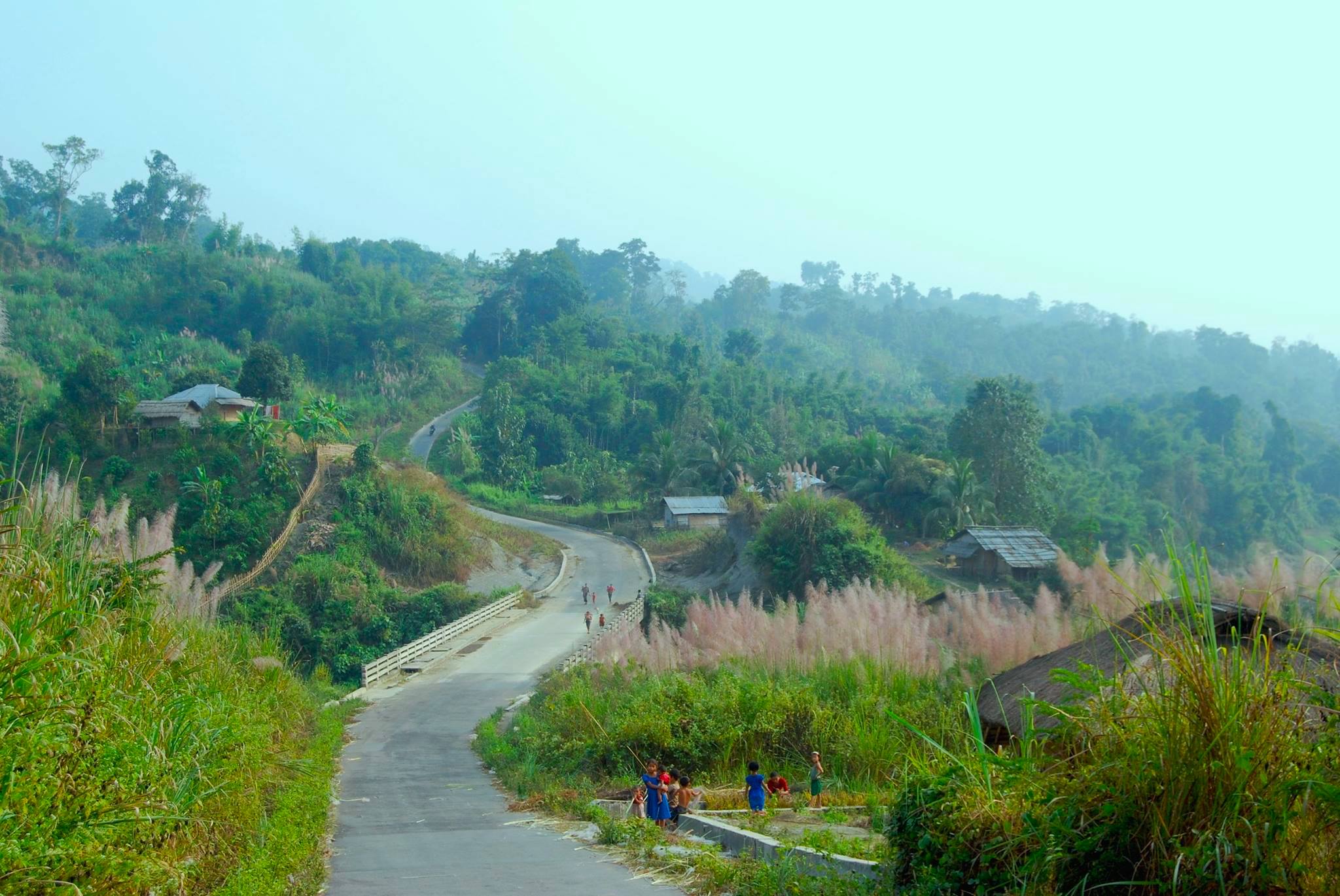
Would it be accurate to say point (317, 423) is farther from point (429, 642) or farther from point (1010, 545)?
point (1010, 545)

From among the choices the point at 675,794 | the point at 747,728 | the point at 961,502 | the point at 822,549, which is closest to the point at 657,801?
the point at 675,794

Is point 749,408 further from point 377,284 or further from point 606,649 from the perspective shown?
point 606,649

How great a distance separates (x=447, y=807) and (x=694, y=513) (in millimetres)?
36933

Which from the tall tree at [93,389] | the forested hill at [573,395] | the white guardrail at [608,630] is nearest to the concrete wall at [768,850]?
the white guardrail at [608,630]

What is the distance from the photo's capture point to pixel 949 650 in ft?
45.2

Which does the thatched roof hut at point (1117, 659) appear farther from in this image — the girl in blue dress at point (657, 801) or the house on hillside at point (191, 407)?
the house on hillside at point (191, 407)

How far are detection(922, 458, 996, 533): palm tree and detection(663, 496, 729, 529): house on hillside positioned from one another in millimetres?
10857

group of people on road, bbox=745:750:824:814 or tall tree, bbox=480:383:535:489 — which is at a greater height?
tall tree, bbox=480:383:535:489

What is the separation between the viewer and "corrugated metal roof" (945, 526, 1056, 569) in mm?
35000

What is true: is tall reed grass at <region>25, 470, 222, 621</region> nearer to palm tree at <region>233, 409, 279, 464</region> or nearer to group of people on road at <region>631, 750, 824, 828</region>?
group of people on road at <region>631, 750, 824, 828</region>

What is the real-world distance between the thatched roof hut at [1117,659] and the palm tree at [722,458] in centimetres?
4176

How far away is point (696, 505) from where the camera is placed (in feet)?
164

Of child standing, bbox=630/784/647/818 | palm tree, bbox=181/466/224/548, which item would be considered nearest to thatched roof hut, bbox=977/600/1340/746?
child standing, bbox=630/784/647/818

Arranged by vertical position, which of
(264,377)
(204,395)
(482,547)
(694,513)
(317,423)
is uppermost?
(264,377)
